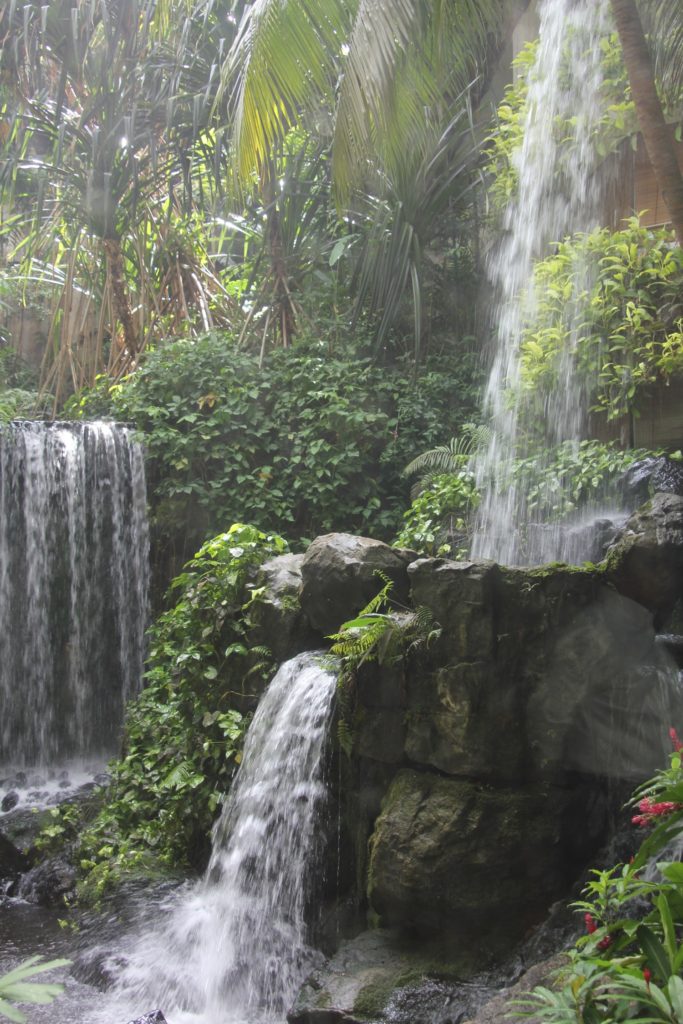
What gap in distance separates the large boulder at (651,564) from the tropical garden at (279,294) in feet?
4.71

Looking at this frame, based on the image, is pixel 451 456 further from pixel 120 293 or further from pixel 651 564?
pixel 120 293

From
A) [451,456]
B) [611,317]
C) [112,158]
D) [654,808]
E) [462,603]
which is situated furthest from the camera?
[112,158]

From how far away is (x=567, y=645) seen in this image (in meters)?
4.91

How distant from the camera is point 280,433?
995 centimetres

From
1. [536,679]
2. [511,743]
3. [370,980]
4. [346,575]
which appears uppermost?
[346,575]

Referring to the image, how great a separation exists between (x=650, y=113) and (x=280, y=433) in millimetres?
5088

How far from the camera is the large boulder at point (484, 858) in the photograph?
15.4 ft

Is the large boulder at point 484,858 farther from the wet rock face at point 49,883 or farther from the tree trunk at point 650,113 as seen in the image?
the tree trunk at point 650,113

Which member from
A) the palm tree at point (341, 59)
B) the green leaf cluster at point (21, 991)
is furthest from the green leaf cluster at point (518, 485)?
the green leaf cluster at point (21, 991)

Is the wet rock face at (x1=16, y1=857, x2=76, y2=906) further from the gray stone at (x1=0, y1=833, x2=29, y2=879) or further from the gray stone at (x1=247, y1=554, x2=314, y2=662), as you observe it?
the gray stone at (x1=247, y1=554, x2=314, y2=662)

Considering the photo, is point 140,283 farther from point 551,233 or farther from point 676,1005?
point 676,1005

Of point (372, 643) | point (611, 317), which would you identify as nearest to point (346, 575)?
point (372, 643)

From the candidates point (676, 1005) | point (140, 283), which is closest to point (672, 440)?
point (676, 1005)

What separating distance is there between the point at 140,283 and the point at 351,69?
530cm
